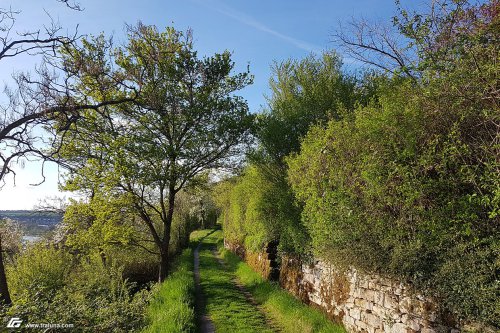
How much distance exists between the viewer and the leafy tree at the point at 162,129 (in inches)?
493

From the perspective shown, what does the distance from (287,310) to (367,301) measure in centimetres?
327

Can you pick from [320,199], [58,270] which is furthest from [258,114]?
[58,270]

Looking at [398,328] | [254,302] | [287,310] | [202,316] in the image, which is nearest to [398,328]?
[398,328]

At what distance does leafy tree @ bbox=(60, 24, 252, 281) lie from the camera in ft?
41.1

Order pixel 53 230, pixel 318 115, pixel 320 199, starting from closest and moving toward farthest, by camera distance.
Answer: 1. pixel 320 199
2. pixel 318 115
3. pixel 53 230

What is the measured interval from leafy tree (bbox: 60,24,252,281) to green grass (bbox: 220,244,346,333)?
5.06 meters

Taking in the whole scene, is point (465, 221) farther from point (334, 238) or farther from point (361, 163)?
point (334, 238)

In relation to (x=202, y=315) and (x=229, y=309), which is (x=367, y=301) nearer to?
(x=229, y=309)

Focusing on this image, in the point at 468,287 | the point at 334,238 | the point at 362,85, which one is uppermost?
the point at 362,85

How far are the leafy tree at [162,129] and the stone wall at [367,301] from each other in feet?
22.0

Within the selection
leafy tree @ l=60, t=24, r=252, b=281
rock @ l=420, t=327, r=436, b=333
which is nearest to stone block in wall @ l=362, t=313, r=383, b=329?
rock @ l=420, t=327, r=436, b=333

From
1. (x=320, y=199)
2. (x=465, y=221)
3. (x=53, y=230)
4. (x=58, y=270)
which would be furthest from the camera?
(x=53, y=230)

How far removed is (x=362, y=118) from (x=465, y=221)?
2.37 metres

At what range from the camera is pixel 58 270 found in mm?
14234
